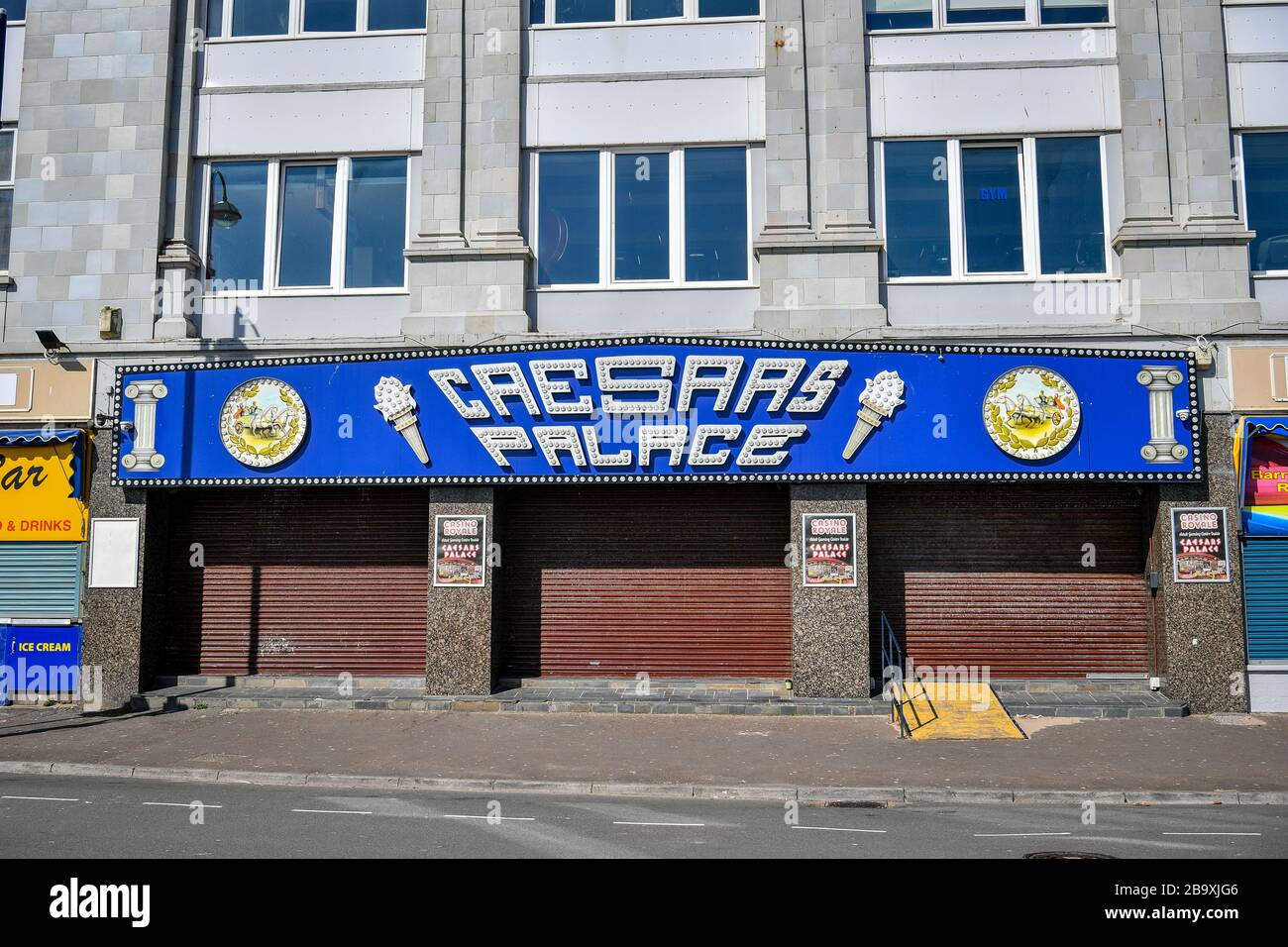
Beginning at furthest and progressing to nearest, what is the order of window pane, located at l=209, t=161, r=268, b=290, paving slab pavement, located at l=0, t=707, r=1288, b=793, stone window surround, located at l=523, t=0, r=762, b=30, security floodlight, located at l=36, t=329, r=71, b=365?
window pane, located at l=209, t=161, r=268, b=290
stone window surround, located at l=523, t=0, r=762, b=30
security floodlight, located at l=36, t=329, r=71, b=365
paving slab pavement, located at l=0, t=707, r=1288, b=793

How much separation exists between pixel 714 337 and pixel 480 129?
17.3 ft

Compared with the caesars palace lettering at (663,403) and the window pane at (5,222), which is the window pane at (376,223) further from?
the window pane at (5,222)

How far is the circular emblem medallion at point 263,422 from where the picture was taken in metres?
15.2

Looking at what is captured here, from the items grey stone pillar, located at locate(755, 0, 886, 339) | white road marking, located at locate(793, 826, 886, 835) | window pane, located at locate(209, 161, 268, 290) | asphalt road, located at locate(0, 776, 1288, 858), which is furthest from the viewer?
window pane, located at locate(209, 161, 268, 290)

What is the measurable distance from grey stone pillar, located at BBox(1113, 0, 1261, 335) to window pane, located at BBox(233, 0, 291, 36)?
1349 cm

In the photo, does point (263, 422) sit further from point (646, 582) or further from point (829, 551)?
point (829, 551)

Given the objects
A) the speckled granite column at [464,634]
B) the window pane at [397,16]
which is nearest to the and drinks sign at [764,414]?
the speckled granite column at [464,634]

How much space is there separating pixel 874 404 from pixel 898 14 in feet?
21.6

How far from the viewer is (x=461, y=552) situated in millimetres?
14844

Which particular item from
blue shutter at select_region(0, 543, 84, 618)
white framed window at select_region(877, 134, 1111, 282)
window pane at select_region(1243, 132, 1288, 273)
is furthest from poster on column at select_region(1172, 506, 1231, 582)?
blue shutter at select_region(0, 543, 84, 618)

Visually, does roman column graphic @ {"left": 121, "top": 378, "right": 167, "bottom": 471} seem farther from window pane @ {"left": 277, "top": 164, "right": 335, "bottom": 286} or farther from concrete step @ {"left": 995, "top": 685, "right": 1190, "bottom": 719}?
concrete step @ {"left": 995, "top": 685, "right": 1190, "bottom": 719}

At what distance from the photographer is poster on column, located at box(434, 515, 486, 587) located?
48.6 ft

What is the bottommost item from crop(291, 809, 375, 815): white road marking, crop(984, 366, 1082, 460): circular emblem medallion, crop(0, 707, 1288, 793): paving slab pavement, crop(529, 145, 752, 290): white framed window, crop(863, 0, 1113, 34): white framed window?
crop(291, 809, 375, 815): white road marking
